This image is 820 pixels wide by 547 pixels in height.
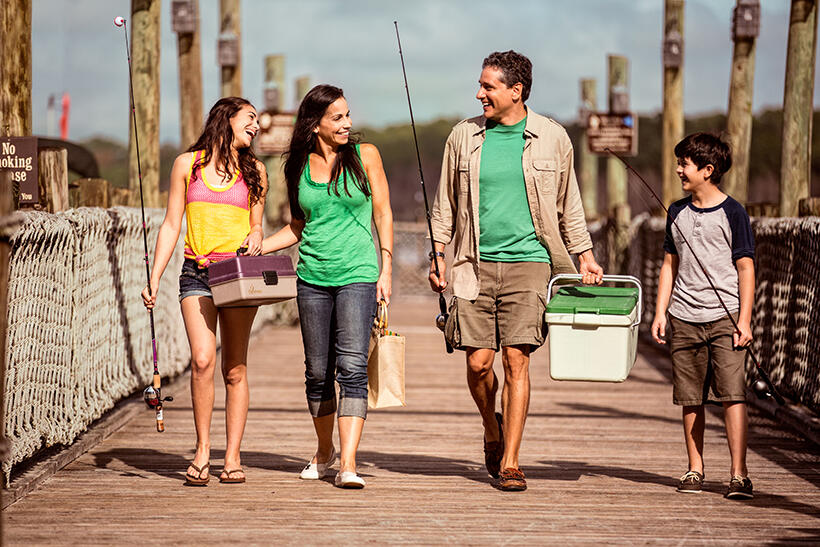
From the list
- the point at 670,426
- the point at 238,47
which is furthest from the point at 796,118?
the point at 238,47

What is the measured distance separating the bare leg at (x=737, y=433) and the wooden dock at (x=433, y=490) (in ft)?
0.57

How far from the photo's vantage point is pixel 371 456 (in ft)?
24.1

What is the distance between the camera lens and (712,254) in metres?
6.16

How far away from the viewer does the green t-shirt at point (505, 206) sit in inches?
245

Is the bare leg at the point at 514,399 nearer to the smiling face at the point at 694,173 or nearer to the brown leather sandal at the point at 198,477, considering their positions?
the smiling face at the point at 694,173

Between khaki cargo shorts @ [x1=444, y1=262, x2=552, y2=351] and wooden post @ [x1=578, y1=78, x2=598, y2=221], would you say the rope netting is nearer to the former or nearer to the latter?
khaki cargo shorts @ [x1=444, y1=262, x2=552, y2=351]

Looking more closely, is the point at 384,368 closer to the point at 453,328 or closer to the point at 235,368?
the point at 453,328

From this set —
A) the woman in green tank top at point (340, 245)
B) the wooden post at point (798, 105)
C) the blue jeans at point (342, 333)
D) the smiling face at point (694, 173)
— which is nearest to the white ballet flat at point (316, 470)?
the woman in green tank top at point (340, 245)

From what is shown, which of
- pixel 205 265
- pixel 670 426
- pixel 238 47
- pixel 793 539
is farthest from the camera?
pixel 238 47

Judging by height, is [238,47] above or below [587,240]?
above

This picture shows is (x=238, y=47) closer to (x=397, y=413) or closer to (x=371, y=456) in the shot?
(x=397, y=413)

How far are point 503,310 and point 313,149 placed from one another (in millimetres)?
1156

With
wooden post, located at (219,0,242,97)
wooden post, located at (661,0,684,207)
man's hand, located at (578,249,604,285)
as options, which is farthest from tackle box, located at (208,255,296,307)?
wooden post, located at (661,0,684,207)

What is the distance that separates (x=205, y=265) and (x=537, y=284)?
151 centimetres
